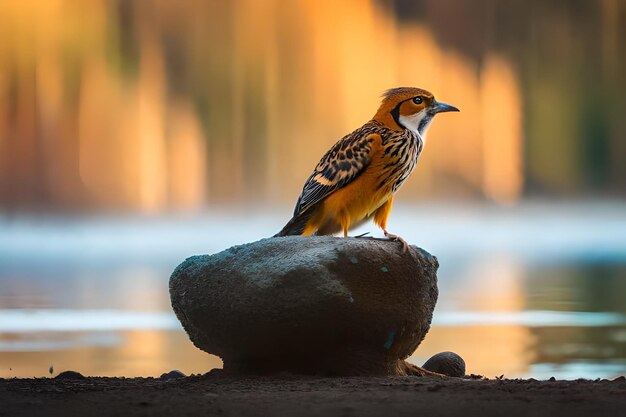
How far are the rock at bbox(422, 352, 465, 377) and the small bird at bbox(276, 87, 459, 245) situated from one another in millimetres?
1724

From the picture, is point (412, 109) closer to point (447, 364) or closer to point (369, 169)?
point (369, 169)

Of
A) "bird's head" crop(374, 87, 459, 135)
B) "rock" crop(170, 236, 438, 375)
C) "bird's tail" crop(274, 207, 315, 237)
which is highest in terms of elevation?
"bird's head" crop(374, 87, 459, 135)

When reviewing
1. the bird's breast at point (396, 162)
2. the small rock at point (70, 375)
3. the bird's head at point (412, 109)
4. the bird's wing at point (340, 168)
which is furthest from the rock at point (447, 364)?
the small rock at point (70, 375)

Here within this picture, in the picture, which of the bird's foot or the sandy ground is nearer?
the sandy ground

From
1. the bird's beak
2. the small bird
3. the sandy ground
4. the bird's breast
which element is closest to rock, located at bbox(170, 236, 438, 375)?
the sandy ground

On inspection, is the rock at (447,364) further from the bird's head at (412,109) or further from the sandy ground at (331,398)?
the bird's head at (412,109)

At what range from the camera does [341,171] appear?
9.72 metres

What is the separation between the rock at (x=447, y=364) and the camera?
10352 mm

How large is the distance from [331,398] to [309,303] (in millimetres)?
1630

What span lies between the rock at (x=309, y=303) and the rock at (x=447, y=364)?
1026 mm

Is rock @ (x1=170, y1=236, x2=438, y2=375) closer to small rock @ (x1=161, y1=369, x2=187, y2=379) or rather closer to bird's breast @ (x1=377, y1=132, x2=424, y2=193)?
bird's breast @ (x1=377, y1=132, x2=424, y2=193)

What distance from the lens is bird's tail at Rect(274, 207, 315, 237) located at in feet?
33.1

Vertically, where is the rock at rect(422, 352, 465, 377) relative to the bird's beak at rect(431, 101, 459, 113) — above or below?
below

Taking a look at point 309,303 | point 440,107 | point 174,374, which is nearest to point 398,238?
point 309,303
